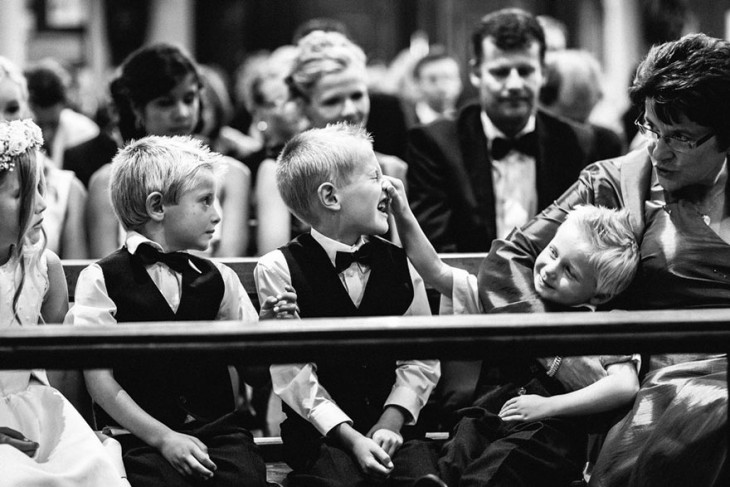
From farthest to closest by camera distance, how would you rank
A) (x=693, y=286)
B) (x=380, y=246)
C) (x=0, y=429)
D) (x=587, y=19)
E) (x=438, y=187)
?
(x=587, y=19), (x=438, y=187), (x=380, y=246), (x=693, y=286), (x=0, y=429)

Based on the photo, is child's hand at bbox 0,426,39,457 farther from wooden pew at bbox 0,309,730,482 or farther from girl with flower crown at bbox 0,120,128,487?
wooden pew at bbox 0,309,730,482

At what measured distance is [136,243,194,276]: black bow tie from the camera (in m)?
2.70

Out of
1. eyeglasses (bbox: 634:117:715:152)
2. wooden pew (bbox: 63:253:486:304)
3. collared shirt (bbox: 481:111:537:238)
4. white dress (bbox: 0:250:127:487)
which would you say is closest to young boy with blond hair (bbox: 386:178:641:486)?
eyeglasses (bbox: 634:117:715:152)

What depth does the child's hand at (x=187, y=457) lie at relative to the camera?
2.46 meters

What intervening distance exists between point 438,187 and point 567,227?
129 cm

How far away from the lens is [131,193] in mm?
2758

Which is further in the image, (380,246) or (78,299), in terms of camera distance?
(380,246)

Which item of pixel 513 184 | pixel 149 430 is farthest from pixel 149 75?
pixel 149 430

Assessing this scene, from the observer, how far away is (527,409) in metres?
2.58

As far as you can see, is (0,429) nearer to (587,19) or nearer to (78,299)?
(78,299)

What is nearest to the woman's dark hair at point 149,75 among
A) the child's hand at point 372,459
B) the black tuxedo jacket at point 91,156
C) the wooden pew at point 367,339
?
the black tuxedo jacket at point 91,156

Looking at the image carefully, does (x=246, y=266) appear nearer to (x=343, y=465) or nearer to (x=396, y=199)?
(x=396, y=199)

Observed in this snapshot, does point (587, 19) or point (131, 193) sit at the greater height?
point (587, 19)

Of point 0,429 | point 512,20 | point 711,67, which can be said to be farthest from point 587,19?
point 0,429
